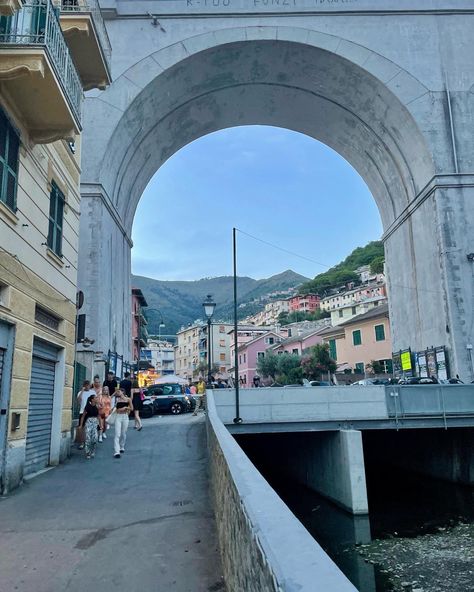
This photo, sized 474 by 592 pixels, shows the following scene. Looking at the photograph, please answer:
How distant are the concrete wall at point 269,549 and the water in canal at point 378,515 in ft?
28.5

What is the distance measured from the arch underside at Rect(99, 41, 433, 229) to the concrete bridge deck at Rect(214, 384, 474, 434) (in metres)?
11.5

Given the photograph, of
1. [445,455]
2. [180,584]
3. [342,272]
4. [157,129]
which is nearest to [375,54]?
[157,129]

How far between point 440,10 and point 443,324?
1600cm

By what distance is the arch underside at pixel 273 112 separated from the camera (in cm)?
2470

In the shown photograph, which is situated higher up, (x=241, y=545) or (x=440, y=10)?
(x=440, y=10)

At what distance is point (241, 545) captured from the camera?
3.07 m

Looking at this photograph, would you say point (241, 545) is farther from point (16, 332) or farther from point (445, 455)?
point (445, 455)

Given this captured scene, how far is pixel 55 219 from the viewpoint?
11.2 meters

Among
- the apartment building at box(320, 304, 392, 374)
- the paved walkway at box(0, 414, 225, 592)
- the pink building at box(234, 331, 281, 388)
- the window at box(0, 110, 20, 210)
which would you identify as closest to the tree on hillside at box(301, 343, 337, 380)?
the apartment building at box(320, 304, 392, 374)

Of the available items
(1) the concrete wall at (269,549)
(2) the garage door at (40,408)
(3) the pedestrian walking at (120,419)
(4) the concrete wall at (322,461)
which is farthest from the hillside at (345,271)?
(1) the concrete wall at (269,549)

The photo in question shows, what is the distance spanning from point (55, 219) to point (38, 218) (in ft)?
4.34

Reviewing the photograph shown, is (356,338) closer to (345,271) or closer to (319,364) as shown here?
(319,364)

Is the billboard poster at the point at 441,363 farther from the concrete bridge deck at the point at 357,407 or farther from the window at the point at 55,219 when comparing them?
the window at the point at 55,219

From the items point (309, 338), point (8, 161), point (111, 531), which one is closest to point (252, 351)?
point (309, 338)
